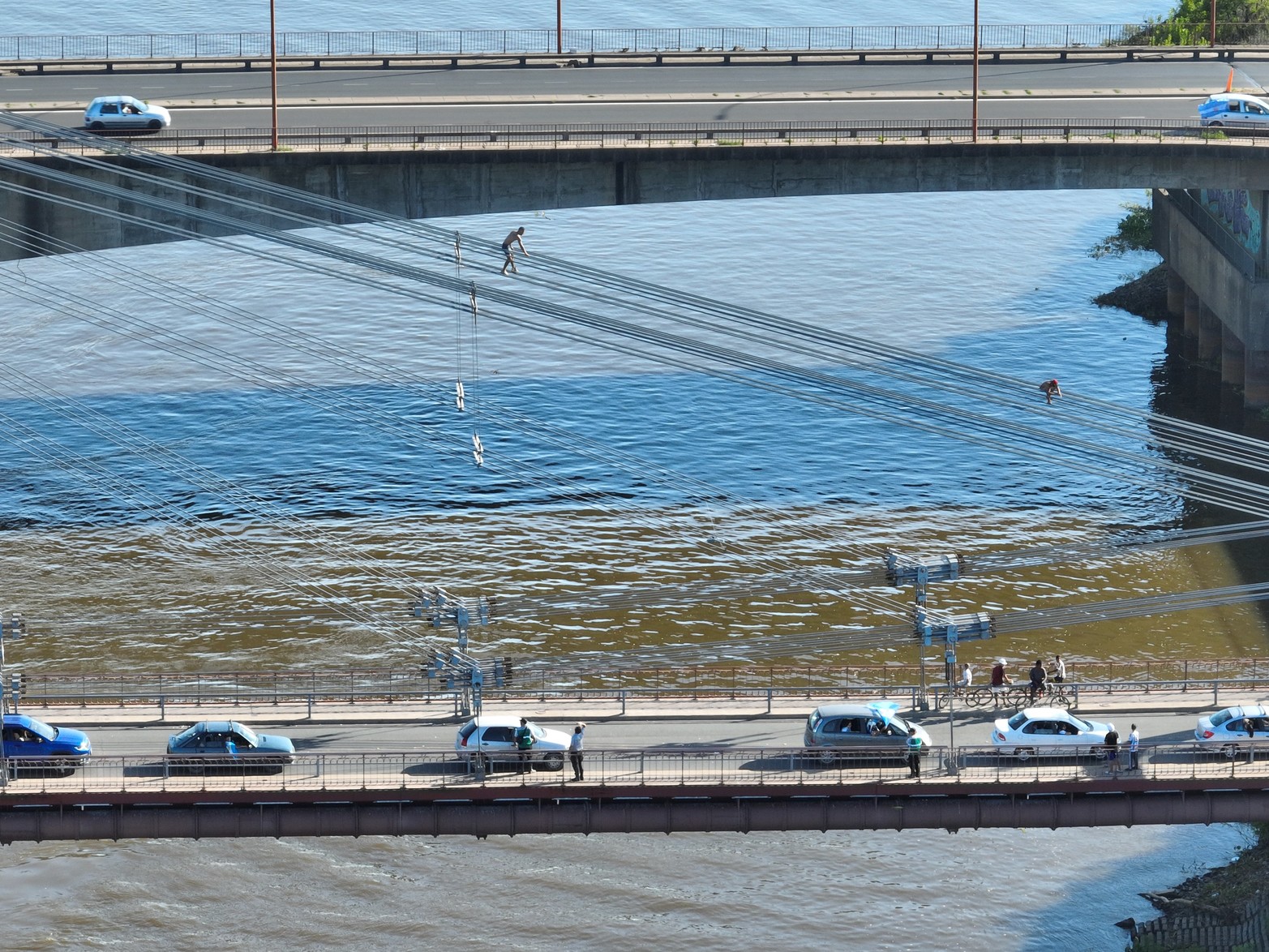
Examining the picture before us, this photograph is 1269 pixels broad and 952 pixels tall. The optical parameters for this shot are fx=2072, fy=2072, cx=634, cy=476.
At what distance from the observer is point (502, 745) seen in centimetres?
4997

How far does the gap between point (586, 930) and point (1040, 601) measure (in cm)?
2304

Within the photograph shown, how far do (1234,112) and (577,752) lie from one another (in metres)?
45.5

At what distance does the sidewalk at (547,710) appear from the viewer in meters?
54.0

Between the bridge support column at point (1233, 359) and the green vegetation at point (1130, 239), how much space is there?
74.3ft

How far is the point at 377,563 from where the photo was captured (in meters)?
73.0

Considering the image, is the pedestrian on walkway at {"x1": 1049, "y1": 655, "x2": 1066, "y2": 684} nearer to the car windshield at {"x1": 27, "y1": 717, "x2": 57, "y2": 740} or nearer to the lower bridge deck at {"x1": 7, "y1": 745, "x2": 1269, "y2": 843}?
the lower bridge deck at {"x1": 7, "y1": 745, "x2": 1269, "y2": 843}

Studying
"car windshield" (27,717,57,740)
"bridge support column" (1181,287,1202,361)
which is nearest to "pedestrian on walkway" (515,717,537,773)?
→ "car windshield" (27,717,57,740)

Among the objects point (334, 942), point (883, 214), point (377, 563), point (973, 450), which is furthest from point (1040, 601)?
point (883, 214)

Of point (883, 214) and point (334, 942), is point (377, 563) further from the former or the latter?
point (883, 214)

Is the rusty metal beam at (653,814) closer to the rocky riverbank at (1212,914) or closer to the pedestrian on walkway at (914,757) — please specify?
the pedestrian on walkway at (914,757)

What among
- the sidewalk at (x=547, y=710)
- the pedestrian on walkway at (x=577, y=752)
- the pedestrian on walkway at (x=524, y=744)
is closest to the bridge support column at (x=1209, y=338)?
the sidewalk at (x=547, y=710)

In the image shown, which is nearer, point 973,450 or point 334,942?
point 334,942

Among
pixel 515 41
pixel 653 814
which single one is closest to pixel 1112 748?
pixel 653 814

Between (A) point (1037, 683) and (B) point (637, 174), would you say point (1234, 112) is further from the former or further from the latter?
(A) point (1037, 683)
